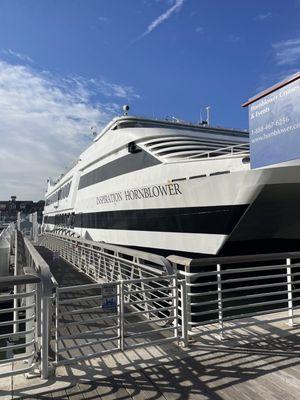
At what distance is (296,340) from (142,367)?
2.05 meters

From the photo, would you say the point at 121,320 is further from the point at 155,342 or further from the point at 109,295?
the point at 155,342

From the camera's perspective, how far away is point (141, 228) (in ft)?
51.5

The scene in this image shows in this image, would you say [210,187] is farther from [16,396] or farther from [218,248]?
[16,396]

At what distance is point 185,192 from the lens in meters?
12.9

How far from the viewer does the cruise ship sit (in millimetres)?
11508

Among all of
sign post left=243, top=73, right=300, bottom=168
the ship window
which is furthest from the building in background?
sign post left=243, top=73, right=300, bottom=168

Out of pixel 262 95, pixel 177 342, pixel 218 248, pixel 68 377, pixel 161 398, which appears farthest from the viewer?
pixel 218 248

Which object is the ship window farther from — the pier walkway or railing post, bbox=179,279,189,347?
the pier walkway

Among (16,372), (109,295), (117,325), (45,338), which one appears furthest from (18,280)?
(117,325)

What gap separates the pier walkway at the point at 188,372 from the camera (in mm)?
3713

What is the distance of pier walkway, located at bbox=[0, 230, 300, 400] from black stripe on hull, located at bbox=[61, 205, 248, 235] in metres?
6.34

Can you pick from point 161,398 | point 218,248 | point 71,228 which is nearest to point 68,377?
point 161,398

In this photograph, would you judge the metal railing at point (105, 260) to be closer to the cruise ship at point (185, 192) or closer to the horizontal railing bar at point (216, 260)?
the horizontal railing bar at point (216, 260)

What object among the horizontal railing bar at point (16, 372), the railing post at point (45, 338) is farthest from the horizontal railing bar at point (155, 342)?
the horizontal railing bar at point (16, 372)
